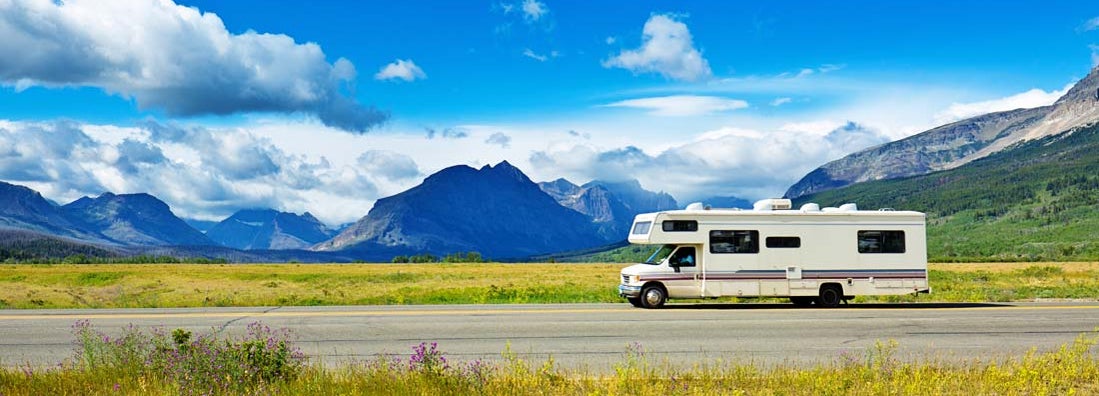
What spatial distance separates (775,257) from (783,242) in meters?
0.50

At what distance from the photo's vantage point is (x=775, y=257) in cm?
2384

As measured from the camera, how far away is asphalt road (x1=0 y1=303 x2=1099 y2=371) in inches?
566

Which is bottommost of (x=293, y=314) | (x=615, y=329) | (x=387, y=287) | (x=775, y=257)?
(x=615, y=329)

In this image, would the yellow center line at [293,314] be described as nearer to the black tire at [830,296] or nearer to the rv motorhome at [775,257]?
the rv motorhome at [775,257]

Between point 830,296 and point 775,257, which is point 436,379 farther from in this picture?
point 830,296

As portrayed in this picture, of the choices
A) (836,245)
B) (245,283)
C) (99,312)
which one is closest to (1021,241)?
(245,283)

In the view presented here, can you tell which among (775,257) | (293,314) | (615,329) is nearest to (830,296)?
(775,257)

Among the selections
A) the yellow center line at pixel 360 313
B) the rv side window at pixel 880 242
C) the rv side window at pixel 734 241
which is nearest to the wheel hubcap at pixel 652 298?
the yellow center line at pixel 360 313

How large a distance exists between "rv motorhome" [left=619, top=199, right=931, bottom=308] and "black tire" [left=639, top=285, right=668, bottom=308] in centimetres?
3

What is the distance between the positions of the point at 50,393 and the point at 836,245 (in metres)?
20.0

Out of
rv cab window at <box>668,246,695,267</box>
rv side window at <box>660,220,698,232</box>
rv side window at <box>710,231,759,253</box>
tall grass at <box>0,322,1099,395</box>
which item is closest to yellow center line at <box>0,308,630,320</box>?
rv cab window at <box>668,246,695,267</box>

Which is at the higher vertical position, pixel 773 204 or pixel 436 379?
pixel 773 204

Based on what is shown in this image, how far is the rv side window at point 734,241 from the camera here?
937 inches

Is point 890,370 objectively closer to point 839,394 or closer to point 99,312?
point 839,394
